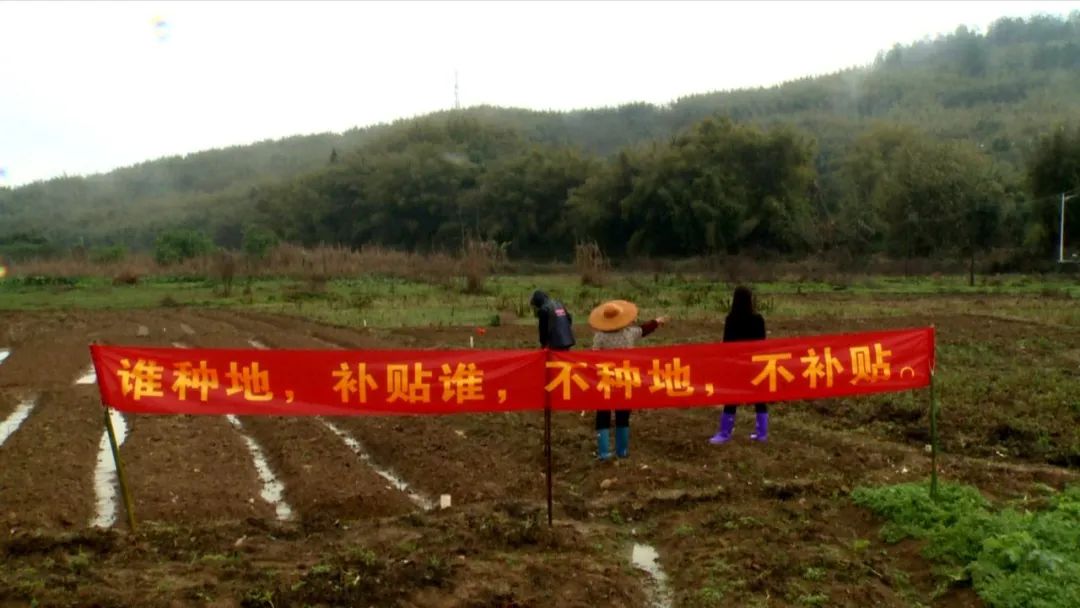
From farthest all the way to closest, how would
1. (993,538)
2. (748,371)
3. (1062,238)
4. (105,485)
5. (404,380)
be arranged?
(1062,238) → (105,485) → (748,371) → (404,380) → (993,538)

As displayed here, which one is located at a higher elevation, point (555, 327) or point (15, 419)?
point (555, 327)

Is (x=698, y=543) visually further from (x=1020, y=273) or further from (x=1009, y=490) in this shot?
(x=1020, y=273)

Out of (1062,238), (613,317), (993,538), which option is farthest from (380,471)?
(1062,238)

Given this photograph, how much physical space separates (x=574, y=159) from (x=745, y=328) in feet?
215

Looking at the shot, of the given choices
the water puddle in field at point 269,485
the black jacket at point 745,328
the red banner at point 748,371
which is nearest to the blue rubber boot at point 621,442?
the black jacket at point 745,328

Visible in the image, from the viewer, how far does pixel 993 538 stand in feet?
20.8

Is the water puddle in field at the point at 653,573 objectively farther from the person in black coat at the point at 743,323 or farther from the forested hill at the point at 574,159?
the forested hill at the point at 574,159

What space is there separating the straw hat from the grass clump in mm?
2789

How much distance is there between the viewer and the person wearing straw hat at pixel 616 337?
9.56 meters

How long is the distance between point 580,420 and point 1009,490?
5.33 m

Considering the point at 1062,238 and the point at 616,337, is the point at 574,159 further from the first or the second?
the point at 616,337

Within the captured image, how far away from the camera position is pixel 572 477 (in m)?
9.30

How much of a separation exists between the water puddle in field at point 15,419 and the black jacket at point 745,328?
30.5 ft

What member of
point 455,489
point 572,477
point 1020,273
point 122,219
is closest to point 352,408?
point 455,489
